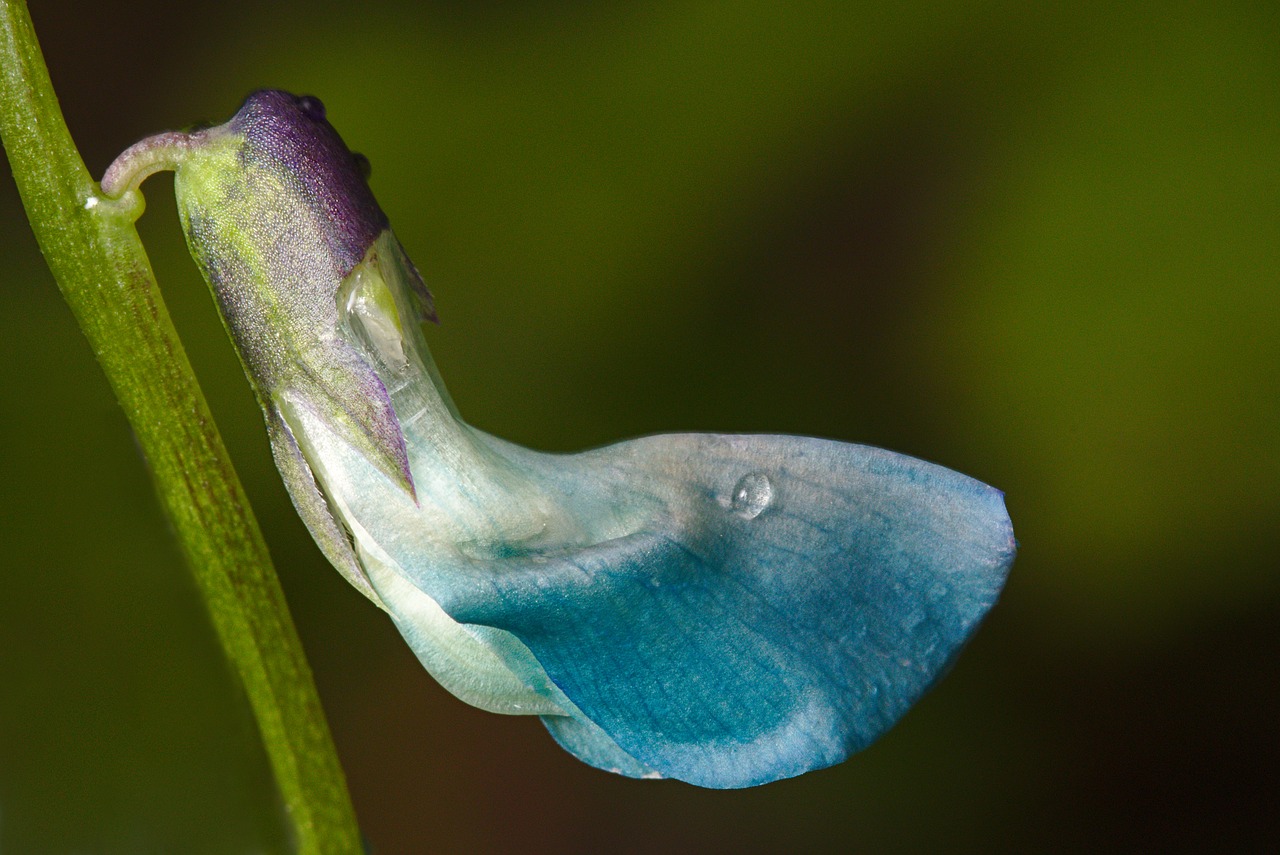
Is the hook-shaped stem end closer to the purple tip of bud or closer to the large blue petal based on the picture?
the purple tip of bud

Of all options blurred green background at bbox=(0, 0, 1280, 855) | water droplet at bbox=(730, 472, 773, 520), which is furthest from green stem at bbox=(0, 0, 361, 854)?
blurred green background at bbox=(0, 0, 1280, 855)

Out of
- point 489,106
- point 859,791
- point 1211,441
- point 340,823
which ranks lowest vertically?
point 859,791

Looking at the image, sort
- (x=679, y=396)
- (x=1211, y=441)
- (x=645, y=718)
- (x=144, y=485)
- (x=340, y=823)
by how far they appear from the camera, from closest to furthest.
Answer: (x=645, y=718) < (x=340, y=823) < (x=144, y=485) < (x=1211, y=441) < (x=679, y=396)

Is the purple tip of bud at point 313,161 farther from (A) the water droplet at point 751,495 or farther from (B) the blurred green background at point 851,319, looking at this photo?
(B) the blurred green background at point 851,319

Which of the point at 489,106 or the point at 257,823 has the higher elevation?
the point at 489,106

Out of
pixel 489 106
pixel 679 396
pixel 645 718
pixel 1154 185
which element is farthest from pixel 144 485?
pixel 1154 185

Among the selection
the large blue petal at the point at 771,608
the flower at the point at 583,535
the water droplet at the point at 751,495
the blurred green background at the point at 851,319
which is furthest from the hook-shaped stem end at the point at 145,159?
the blurred green background at the point at 851,319

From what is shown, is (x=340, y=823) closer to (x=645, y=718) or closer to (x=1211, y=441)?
(x=645, y=718)
